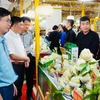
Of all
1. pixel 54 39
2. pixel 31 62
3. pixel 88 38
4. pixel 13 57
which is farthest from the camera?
pixel 54 39

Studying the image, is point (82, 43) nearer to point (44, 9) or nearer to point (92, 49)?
point (92, 49)

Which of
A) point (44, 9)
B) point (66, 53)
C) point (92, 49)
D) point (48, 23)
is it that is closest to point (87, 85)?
point (66, 53)

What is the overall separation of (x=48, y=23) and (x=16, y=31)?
10323mm

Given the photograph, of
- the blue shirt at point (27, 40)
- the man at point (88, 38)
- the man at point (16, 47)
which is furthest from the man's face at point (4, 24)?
the blue shirt at point (27, 40)

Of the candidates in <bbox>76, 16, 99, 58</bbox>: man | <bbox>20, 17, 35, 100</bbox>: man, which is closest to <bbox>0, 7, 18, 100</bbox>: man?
<bbox>76, 16, 99, 58</bbox>: man

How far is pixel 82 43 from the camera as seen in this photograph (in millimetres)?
4074

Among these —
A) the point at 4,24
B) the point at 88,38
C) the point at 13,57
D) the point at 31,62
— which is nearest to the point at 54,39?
the point at 31,62

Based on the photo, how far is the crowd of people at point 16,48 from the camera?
258 cm

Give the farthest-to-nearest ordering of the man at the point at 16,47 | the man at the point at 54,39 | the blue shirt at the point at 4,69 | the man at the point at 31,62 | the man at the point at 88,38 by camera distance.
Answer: the man at the point at 54,39 → the man at the point at 31,62 → the man at the point at 88,38 → the man at the point at 16,47 → the blue shirt at the point at 4,69

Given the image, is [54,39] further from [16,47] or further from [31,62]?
[16,47]

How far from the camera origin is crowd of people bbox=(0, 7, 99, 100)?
102 inches

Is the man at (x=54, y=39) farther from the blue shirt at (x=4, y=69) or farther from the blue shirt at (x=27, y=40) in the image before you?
the blue shirt at (x=4, y=69)

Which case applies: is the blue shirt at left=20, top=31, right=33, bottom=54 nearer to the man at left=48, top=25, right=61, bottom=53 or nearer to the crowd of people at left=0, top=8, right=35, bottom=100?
the crowd of people at left=0, top=8, right=35, bottom=100

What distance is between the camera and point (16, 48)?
11.9 feet
